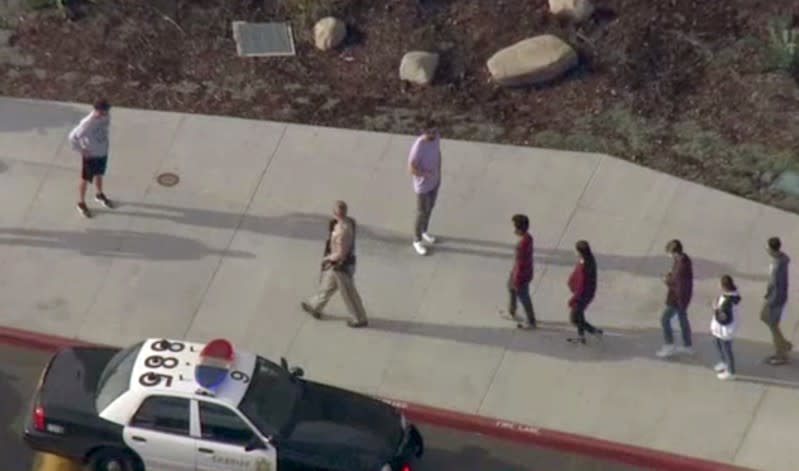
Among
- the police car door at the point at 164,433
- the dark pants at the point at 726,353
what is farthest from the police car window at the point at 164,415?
the dark pants at the point at 726,353

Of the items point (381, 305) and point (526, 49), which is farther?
point (526, 49)

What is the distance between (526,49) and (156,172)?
5013mm

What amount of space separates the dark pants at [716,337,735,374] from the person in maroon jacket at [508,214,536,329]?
2085 mm

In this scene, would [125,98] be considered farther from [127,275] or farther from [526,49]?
[526,49]

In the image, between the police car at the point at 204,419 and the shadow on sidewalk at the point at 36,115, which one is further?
the shadow on sidewalk at the point at 36,115

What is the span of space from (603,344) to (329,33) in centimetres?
635

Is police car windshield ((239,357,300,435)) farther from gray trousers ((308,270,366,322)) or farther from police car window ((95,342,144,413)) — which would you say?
gray trousers ((308,270,366,322))

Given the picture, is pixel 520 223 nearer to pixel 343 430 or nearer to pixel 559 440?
pixel 559 440

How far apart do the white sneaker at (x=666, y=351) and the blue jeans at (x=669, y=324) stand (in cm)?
6

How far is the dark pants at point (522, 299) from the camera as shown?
19.1m

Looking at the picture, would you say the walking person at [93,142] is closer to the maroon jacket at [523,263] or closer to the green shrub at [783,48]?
the maroon jacket at [523,263]

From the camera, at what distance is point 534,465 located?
18.1m

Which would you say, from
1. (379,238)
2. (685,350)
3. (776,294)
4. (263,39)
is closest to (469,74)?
(263,39)

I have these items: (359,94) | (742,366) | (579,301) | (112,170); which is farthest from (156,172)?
(742,366)
